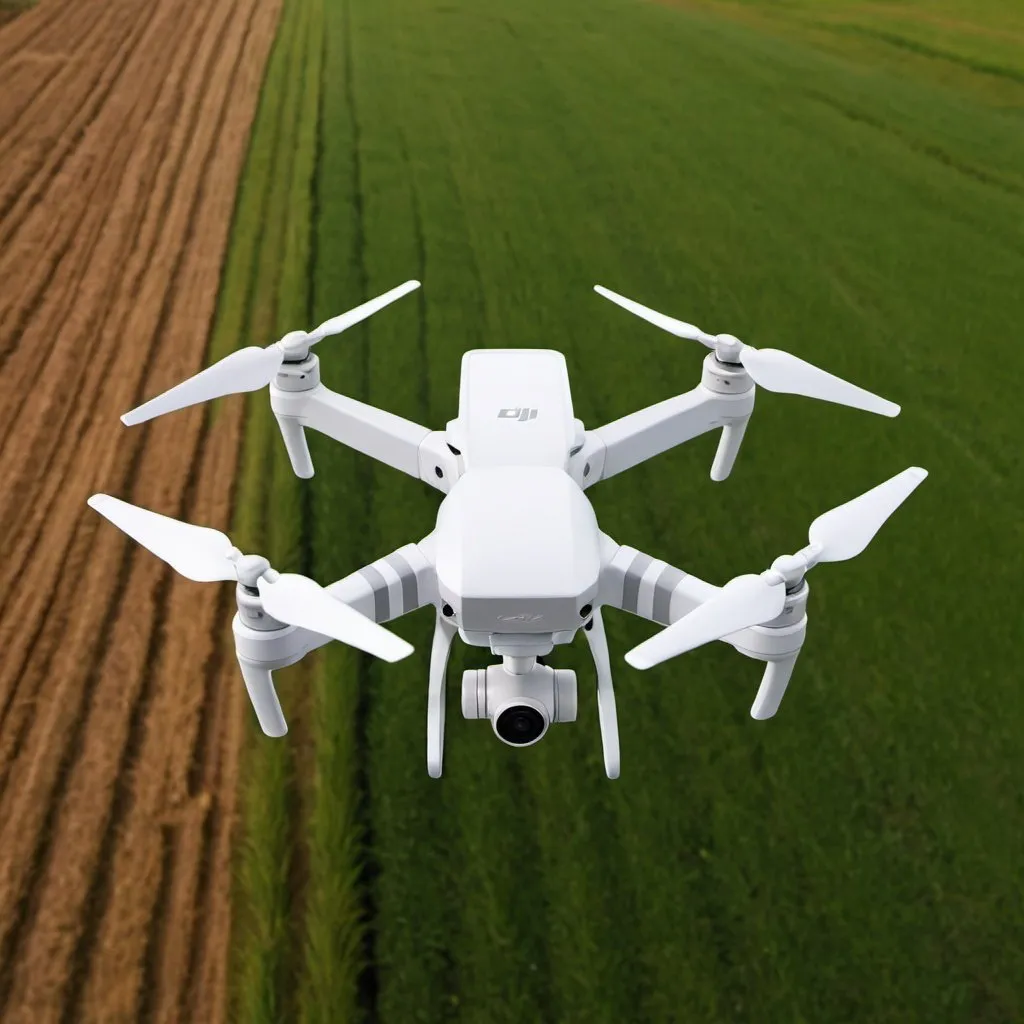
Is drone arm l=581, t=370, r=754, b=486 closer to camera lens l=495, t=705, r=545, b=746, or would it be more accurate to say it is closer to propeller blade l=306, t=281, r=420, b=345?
camera lens l=495, t=705, r=545, b=746

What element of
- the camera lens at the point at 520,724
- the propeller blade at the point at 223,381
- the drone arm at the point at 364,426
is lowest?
the camera lens at the point at 520,724

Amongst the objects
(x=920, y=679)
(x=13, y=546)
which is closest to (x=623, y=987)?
(x=920, y=679)

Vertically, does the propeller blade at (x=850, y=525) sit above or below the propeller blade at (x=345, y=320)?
A: above

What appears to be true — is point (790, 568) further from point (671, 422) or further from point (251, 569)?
point (251, 569)

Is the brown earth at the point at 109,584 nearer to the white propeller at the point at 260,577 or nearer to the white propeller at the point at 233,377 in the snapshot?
the white propeller at the point at 233,377

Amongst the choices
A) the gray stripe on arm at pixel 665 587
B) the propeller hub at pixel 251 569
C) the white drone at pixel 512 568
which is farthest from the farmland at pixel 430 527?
the propeller hub at pixel 251 569

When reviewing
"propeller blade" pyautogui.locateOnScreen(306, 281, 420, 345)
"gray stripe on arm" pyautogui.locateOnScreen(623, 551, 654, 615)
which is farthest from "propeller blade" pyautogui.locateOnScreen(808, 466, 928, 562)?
"propeller blade" pyautogui.locateOnScreen(306, 281, 420, 345)

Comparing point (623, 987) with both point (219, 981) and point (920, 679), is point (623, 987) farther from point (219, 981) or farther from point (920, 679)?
point (920, 679)
